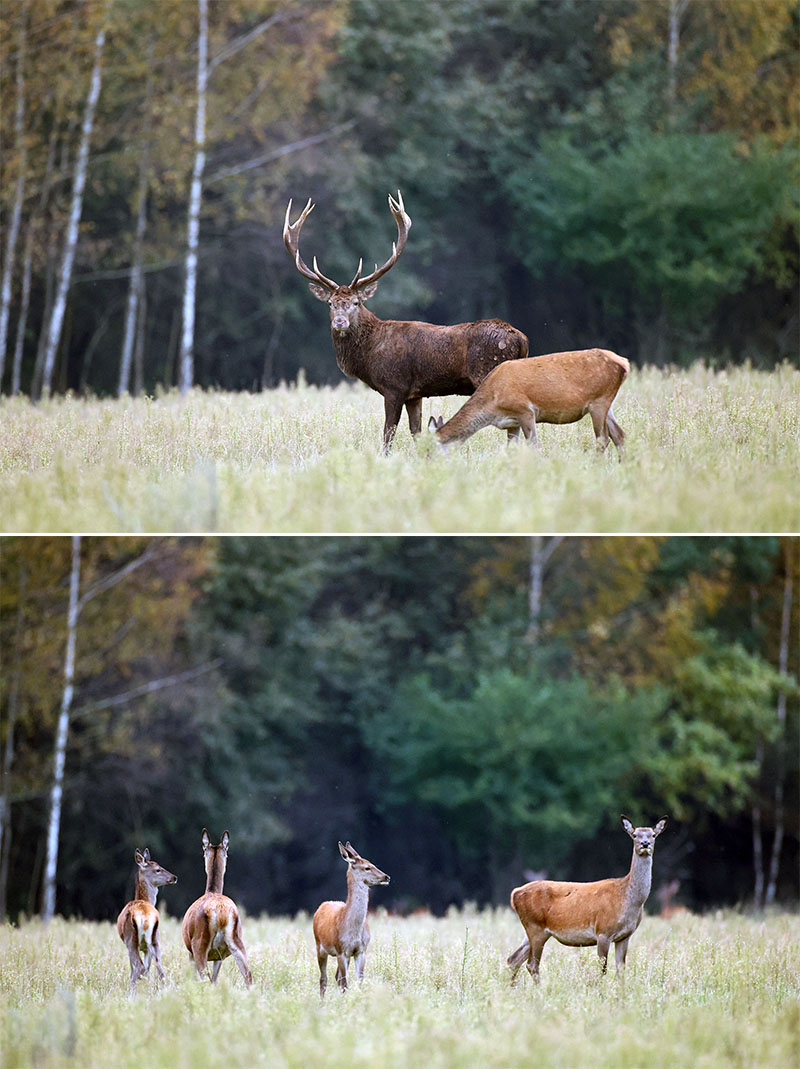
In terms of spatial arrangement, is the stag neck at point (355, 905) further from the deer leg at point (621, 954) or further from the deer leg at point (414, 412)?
the deer leg at point (414, 412)

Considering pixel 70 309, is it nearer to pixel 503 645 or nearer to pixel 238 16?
pixel 238 16

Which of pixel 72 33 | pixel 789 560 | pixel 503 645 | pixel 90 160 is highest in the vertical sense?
pixel 72 33

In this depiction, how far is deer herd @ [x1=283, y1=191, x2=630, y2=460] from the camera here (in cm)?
909

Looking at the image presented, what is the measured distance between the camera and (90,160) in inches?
858

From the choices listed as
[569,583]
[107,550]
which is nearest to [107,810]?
[107,550]

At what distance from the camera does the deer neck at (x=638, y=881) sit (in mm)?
8406

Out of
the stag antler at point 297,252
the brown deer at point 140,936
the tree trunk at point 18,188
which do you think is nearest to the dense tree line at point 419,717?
the tree trunk at point 18,188

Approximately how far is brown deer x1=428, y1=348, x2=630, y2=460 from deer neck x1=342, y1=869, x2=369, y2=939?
295cm

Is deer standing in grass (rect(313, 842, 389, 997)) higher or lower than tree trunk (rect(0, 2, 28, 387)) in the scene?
lower

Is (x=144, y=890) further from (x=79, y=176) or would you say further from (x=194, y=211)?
(x=79, y=176)

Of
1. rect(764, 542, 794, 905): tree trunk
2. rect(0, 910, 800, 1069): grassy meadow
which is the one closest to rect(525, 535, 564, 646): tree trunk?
rect(764, 542, 794, 905): tree trunk

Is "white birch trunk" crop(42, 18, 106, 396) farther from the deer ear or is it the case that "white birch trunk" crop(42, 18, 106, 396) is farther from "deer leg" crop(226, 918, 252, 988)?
"deer leg" crop(226, 918, 252, 988)

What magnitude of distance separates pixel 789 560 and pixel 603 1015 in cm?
1555

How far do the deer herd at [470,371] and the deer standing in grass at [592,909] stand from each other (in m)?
2.74
